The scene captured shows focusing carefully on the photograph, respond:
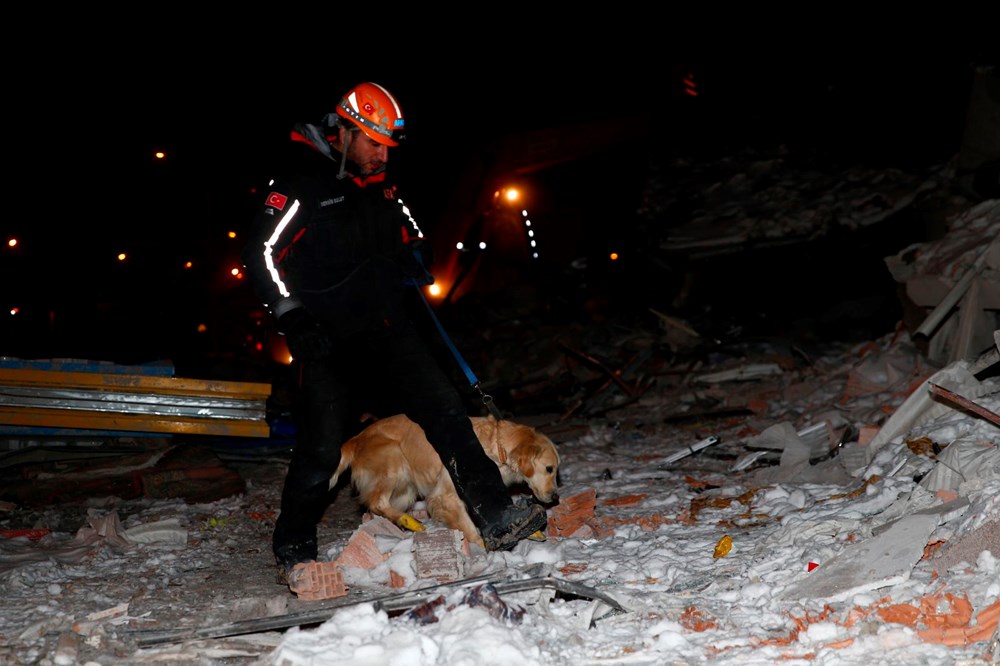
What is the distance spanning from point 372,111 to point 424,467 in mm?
2258

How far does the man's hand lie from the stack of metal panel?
341cm

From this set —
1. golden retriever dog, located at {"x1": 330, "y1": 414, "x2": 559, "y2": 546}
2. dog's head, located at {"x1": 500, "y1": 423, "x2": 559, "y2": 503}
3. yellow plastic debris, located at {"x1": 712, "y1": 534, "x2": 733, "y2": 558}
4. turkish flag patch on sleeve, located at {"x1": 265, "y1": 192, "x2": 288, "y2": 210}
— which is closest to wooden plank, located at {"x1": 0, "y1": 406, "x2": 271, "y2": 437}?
golden retriever dog, located at {"x1": 330, "y1": 414, "x2": 559, "y2": 546}

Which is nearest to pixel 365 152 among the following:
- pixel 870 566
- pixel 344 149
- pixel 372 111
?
pixel 344 149

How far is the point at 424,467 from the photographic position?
510cm

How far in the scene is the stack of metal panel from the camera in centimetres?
681

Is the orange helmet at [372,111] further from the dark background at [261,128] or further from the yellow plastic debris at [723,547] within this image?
the dark background at [261,128]

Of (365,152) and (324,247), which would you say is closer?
(324,247)

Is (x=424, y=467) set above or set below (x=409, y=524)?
above

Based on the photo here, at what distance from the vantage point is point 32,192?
11.1 meters

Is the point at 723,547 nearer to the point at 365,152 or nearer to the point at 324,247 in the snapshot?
the point at 324,247

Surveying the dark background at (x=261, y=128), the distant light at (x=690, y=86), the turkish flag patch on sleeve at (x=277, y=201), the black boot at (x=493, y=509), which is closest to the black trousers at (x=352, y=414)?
the black boot at (x=493, y=509)

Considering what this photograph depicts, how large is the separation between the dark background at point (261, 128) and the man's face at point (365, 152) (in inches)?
305

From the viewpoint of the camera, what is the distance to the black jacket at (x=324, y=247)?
→ 397cm

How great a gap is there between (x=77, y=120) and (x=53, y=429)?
6951mm
